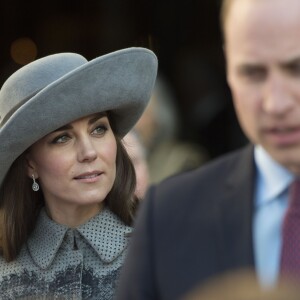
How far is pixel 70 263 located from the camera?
392 centimetres

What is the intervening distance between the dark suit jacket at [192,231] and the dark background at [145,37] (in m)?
6.68

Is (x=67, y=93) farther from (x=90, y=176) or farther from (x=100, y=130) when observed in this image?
(x=90, y=176)

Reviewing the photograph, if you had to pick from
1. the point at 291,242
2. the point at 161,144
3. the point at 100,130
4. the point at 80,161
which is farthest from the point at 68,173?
the point at 161,144

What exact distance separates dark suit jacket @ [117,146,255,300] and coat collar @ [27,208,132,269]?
5.50 feet

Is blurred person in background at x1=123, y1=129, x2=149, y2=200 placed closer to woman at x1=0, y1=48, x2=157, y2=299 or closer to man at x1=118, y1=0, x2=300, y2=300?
woman at x1=0, y1=48, x2=157, y2=299

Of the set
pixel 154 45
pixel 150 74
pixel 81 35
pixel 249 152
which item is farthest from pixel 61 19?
pixel 249 152

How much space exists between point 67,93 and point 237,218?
176cm

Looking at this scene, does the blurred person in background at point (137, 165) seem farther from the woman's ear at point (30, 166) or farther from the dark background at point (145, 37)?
the dark background at point (145, 37)

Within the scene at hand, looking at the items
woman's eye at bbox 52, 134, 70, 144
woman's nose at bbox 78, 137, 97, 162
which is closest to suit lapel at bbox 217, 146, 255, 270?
woman's nose at bbox 78, 137, 97, 162

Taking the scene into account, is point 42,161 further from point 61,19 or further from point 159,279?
point 61,19

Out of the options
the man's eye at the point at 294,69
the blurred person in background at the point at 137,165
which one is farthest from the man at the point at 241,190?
the blurred person in background at the point at 137,165

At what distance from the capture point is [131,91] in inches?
156

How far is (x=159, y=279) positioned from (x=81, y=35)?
24.6 ft

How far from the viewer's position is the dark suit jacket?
2.12m
